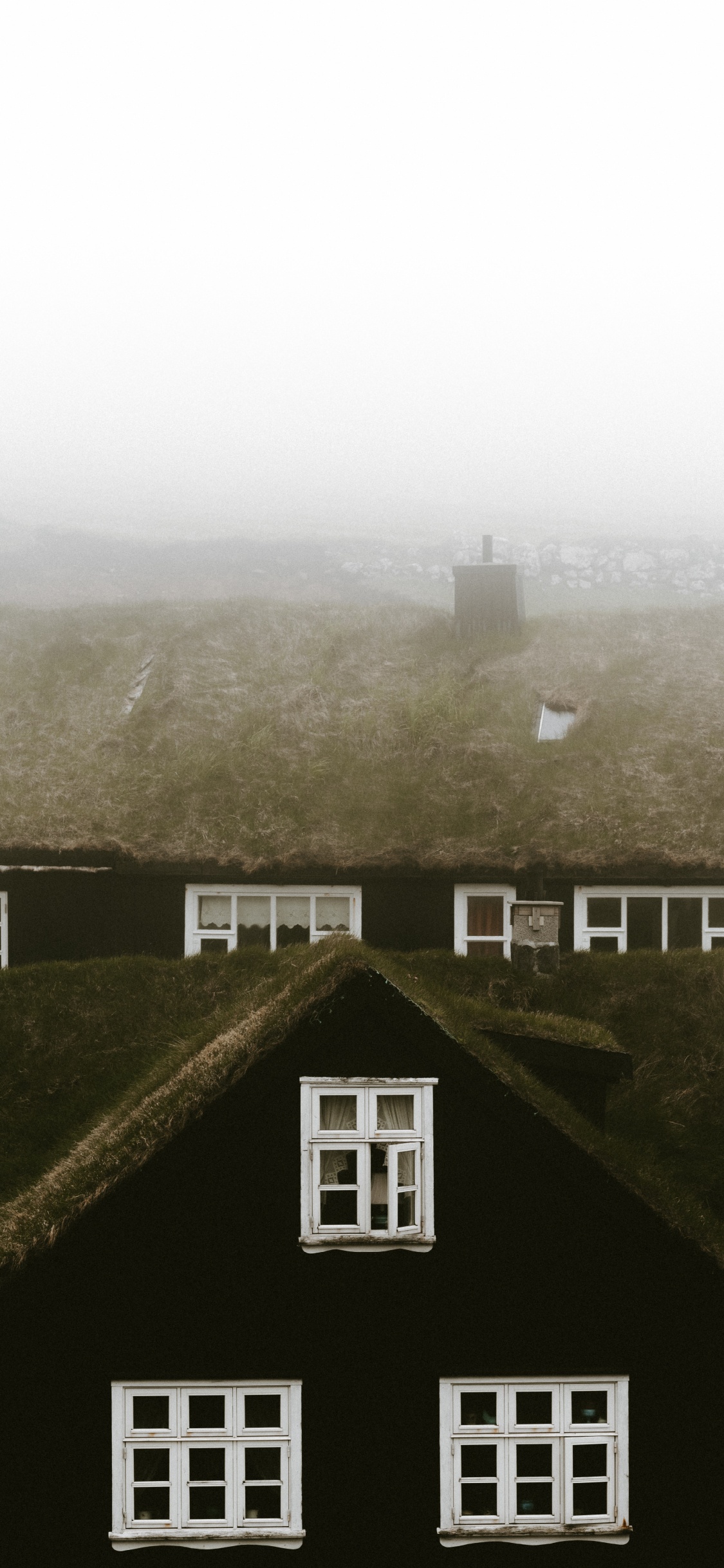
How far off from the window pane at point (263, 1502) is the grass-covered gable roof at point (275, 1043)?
3.24 metres

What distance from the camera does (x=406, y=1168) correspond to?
30.1 ft

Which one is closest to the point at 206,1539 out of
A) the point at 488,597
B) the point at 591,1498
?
the point at 591,1498

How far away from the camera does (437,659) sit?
20.6 metres

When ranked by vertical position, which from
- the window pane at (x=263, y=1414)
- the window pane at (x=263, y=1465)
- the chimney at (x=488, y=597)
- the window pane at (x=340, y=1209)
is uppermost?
the chimney at (x=488, y=597)

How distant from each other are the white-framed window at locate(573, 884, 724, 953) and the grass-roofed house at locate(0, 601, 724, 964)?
3 centimetres

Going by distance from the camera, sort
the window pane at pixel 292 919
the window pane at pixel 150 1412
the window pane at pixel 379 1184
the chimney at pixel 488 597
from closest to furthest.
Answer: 1. the window pane at pixel 150 1412
2. the window pane at pixel 379 1184
3. the window pane at pixel 292 919
4. the chimney at pixel 488 597

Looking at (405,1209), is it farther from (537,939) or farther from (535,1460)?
(537,939)

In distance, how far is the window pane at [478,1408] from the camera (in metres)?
9.05

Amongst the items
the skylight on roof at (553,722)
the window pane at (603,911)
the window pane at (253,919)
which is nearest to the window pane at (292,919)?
the window pane at (253,919)

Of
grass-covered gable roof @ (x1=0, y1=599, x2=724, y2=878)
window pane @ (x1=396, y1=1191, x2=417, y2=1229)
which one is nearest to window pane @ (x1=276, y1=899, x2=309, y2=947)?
grass-covered gable roof @ (x1=0, y1=599, x2=724, y2=878)

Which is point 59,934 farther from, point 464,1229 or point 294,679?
point 464,1229

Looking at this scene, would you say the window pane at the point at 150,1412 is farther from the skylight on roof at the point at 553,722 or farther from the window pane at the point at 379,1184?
the skylight on roof at the point at 553,722

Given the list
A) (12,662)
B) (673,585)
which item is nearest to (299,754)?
(12,662)

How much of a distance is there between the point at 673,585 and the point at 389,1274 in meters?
60.2
